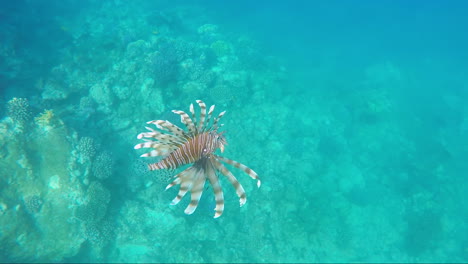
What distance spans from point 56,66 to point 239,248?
10.2 meters

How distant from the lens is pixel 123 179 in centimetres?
721

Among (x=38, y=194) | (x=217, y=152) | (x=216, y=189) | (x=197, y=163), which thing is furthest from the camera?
(x=217, y=152)

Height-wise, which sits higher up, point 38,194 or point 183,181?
point 38,194

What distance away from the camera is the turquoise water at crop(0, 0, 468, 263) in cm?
612

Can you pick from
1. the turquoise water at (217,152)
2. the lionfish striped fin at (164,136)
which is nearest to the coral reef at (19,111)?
the turquoise water at (217,152)

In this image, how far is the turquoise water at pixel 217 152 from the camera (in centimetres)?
612

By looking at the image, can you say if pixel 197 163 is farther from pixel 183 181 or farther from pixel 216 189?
pixel 216 189

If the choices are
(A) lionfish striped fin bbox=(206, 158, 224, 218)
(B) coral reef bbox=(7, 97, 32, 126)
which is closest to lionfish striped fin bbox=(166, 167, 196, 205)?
(A) lionfish striped fin bbox=(206, 158, 224, 218)

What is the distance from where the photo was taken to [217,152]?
832 centimetres

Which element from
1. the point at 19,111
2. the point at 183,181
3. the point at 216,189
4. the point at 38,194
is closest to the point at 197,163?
the point at 183,181

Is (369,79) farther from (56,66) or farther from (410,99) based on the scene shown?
(56,66)

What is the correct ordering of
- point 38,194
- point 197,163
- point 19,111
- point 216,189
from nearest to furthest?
point 216,189
point 197,163
point 38,194
point 19,111

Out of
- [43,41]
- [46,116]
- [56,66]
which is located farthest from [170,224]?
[43,41]

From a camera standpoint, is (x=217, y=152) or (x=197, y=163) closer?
(x=197, y=163)
